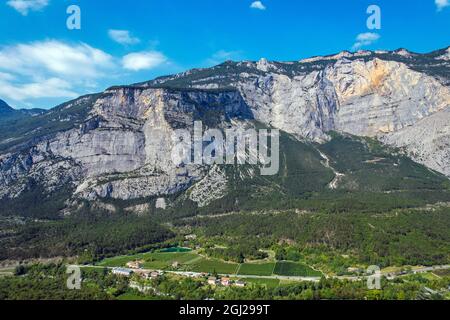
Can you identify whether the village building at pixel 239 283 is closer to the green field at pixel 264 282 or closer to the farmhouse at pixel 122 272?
the green field at pixel 264 282

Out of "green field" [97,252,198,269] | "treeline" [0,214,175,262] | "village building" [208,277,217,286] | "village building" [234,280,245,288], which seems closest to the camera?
"village building" [234,280,245,288]

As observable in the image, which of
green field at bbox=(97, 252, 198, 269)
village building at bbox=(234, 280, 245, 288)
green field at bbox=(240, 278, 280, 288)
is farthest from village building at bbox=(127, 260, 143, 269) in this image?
village building at bbox=(234, 280, 245, 288)

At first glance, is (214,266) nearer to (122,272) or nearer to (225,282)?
(225,282)

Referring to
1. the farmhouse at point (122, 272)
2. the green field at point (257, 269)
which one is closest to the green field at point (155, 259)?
the farmhouse at point (122, 272)

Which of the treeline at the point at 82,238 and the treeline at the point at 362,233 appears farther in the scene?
the treeline at the point at 82,238

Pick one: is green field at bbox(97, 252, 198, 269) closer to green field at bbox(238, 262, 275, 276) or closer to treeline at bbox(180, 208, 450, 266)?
green field at bbox(238, 262, 275, 276)
